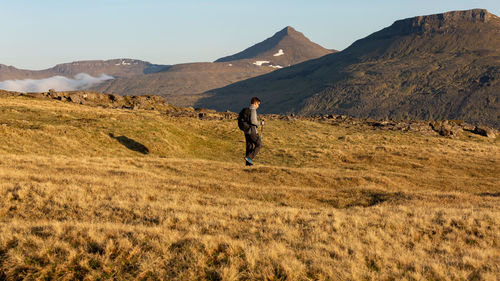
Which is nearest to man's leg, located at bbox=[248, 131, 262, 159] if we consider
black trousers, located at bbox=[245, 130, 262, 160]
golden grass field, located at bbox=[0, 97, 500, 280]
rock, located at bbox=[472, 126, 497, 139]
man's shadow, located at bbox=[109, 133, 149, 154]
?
black trousers, located at bbox=[245, 130, 262, 160]

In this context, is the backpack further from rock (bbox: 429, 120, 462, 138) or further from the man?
rock (bbox: 429, 120, 462, 138)

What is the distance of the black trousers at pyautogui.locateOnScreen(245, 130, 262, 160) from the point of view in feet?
65.7

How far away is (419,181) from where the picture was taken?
22.0m

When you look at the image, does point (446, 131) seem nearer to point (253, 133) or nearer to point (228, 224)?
point (253, 133)

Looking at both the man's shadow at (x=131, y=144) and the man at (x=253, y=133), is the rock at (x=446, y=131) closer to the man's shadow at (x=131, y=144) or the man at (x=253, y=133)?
the man's shadow at (x=131, y=144)

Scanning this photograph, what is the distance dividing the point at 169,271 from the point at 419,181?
18.5 meters

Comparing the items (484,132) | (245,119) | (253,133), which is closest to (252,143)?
(253,133)

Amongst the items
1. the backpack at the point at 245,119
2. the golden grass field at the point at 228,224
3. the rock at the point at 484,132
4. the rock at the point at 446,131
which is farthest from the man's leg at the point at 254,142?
the rock at the point at 484,132

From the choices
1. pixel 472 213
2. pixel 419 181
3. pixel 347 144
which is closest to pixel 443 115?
pixel 347 144

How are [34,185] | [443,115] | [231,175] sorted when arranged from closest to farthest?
[34,185]
[231,175]
[443,115]

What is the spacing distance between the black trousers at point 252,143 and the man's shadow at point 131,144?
36.2ft

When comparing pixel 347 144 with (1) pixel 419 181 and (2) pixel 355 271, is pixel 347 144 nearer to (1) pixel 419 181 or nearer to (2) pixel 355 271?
(1) pixel 419 181

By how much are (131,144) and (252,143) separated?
12.7m

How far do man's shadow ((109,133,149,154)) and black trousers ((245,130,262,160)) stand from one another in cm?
1104
